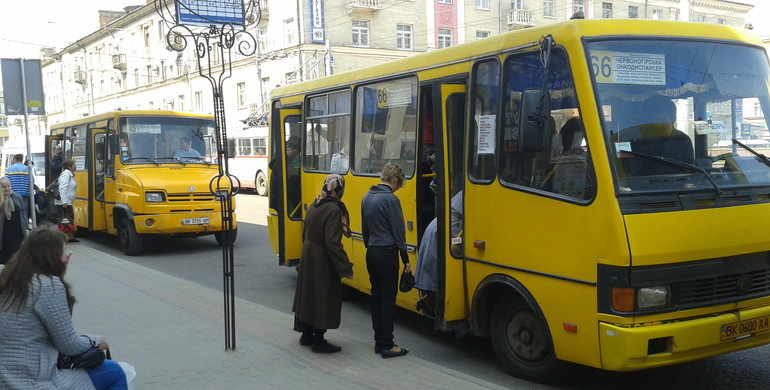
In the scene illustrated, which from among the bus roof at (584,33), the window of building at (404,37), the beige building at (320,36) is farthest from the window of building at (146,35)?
the bus roof at (584,33)

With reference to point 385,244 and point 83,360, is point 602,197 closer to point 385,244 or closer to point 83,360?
point 385,244

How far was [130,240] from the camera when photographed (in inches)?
531

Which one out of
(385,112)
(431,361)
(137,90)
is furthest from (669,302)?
(137,90)

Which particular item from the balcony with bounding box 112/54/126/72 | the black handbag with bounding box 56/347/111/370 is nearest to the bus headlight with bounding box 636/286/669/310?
the black handbag with bounding box 56/347/111/370

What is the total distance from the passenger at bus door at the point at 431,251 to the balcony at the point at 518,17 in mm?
43310

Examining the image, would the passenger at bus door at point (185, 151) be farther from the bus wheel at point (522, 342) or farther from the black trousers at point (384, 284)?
the bus wheel at point (522, 342)

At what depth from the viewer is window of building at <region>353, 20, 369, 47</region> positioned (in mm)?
43000

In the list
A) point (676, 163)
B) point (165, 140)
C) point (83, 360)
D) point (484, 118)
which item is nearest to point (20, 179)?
point (165, 140)

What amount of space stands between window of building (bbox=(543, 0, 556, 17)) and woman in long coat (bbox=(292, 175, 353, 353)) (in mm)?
46738

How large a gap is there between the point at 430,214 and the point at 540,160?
1892 millimetres

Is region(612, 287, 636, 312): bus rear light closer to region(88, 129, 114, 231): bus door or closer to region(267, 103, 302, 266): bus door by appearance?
region(267, 103, 302, 266): bus door

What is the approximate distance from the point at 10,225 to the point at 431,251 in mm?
5280

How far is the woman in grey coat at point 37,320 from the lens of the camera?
12.3ft

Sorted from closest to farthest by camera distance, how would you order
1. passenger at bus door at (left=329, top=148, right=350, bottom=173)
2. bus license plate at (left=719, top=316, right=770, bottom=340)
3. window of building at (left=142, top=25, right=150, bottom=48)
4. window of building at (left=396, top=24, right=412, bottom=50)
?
bus license plate at (left=719, top=316, right=770, bottom=340) < passenger at bus door at (left=329, top=148, right=350, bottom=173) < window of building at (left=396, top=24, right=412, bottom=50) < window of building at (left=142, top=25, right=150, bottom=48)
